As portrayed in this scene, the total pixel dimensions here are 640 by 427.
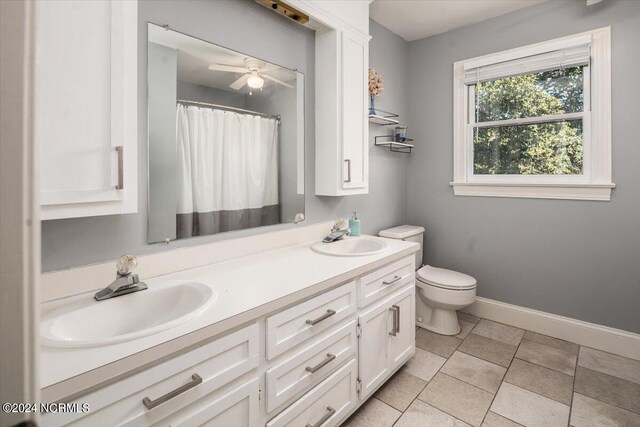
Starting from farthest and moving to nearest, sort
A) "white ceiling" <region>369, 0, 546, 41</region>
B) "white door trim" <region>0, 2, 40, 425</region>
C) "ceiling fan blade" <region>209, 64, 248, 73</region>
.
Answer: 1. "white ceiling" <region>369, 0, 546, 41</region>
2. "ceiling fan blade" <region>209, 64, 248, 73</region>
3. "white door trim" <region>0, 2, 40, 425</region>

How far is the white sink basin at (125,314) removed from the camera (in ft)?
2.94

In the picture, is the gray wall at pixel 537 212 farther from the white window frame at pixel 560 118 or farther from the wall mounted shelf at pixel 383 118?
the wall mounted shelf at pixel 383 118

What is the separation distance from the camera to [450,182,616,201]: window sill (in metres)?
2.29

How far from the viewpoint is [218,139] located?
160 centimetres

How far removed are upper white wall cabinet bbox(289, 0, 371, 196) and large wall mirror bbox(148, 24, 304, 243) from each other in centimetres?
16

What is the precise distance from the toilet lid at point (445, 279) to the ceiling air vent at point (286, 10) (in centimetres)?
208

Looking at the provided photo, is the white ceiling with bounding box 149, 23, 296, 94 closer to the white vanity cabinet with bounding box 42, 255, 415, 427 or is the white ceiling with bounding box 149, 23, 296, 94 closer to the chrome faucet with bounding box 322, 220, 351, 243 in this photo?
the chrome faucet with bounding box 322, 220, 351, 243

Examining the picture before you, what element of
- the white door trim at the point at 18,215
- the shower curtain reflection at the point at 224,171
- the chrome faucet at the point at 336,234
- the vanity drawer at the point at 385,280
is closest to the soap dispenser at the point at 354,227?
the chrome faucet at the point at 336,234

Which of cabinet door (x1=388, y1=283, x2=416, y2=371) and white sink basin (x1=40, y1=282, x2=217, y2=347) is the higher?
white sink basin (x1=40, y1=282, x2=217, y2=347)

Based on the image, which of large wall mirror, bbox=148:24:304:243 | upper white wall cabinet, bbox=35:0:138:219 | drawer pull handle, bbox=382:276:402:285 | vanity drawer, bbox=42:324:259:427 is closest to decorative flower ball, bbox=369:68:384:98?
large wall mirror, bbox=148:24:304:243

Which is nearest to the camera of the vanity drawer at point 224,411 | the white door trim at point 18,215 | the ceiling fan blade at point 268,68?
the white door trim at point 18,215

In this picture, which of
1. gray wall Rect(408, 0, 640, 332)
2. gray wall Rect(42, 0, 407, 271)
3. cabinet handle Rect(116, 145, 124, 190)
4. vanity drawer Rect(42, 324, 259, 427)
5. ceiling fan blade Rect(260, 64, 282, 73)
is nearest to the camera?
vanity drawer Rect(42, 324, 259, 427)

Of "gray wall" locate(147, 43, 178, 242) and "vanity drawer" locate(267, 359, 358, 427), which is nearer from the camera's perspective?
"vanity drawer" locate(267, 359, 358, 427)

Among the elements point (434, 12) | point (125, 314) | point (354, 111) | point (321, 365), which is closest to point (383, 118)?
point (354, 111)
